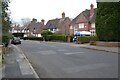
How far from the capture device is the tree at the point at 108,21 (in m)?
36.0

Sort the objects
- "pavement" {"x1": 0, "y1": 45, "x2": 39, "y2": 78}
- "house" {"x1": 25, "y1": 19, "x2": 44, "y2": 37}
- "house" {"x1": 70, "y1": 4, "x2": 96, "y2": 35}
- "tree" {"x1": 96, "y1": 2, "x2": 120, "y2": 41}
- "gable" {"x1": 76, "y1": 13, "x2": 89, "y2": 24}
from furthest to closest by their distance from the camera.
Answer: "house" {"x1": 25, "y1": 19, "x2": 44, "y2": 37} → "gable" {"x1": 76, "y1": 13, "x2": 89, "y2": 24} → "house" {"x1": 70, "y1": 4, "x2": 96, "y2": 35} → "tree" {"x1": 96, "y1": 2, "x2": 120, "y2": 41} → "pavement" {"x1": 0, "y1": 45, "x2": 39, "y2": 78}

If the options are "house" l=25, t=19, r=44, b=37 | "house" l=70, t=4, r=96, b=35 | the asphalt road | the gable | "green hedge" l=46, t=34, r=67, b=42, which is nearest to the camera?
the asphalt road

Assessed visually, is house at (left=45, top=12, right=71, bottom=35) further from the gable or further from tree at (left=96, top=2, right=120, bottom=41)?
tree at (left=96, top=2, right=120, bottom=41)

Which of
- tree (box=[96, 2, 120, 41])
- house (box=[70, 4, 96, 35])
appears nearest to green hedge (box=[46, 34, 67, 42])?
house (box=[70, 4, 96, 35])

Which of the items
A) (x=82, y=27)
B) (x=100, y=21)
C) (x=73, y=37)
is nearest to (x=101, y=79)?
(x=100, y=21)

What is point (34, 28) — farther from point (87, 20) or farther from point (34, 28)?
point (87, 20)

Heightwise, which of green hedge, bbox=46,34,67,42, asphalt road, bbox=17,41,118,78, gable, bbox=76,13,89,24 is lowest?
asphalt road, bbox=17,41,118,78

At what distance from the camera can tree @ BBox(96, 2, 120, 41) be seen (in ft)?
118

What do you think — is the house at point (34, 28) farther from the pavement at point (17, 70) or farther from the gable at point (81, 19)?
the pavement at point (17, 70)

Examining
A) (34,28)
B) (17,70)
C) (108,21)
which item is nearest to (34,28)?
(34,28)

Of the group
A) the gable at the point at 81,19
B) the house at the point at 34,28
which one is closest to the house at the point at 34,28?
the house at the point at 34,28

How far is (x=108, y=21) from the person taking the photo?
3666 centimetres

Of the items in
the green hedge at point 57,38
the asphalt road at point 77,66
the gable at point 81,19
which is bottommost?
the asphalt road at point 77,66

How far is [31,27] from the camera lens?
6043 inches
